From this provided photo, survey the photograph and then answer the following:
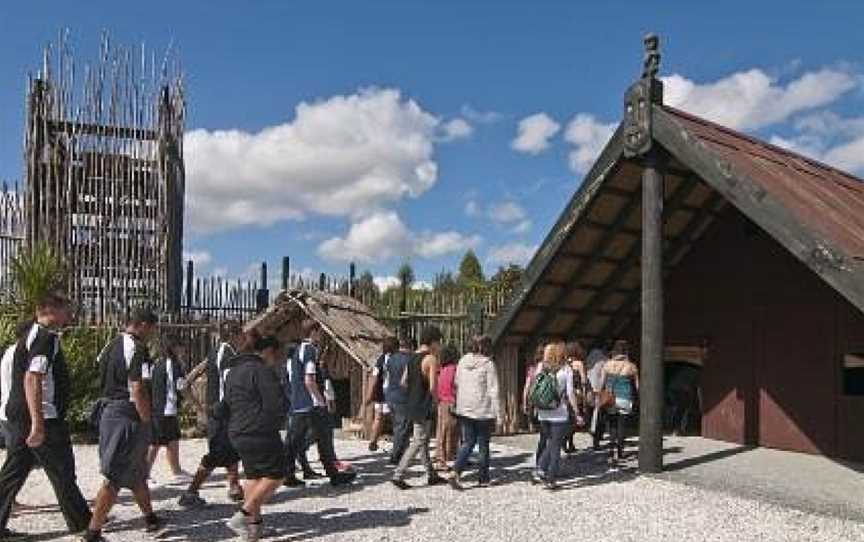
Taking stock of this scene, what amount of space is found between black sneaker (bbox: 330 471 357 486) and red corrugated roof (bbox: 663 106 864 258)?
5376 millimetres

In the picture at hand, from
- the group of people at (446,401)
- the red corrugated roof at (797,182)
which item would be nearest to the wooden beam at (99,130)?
the group of people at (446,401)

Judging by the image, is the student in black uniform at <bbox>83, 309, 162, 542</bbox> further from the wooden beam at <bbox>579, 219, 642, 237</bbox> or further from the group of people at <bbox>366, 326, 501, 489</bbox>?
the wooden beam at <bbox>579, 219, 642, 237</bbox>

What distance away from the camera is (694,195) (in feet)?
39.8

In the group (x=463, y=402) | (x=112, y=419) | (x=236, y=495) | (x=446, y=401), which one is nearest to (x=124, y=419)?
(x=112, y=419)

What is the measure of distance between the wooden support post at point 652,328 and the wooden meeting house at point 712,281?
15 millimetres

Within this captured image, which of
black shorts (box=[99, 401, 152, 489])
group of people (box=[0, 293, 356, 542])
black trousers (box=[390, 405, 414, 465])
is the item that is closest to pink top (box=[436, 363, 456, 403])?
black trousers (box=[390, 405, 414, 465])

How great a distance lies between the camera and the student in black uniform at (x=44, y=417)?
21.0ft

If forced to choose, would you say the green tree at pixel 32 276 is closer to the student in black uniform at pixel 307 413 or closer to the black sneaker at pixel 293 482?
the student in black uniform at pixel 307 413

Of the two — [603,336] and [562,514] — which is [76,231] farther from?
[562,514]

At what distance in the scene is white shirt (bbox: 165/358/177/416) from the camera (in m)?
9.36

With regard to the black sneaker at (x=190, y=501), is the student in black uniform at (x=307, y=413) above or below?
above

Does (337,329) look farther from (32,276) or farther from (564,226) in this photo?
(32,276)

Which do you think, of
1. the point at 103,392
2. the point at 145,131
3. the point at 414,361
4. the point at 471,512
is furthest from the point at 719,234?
the point at 145,131

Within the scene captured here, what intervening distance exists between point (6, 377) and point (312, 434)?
3.53m
